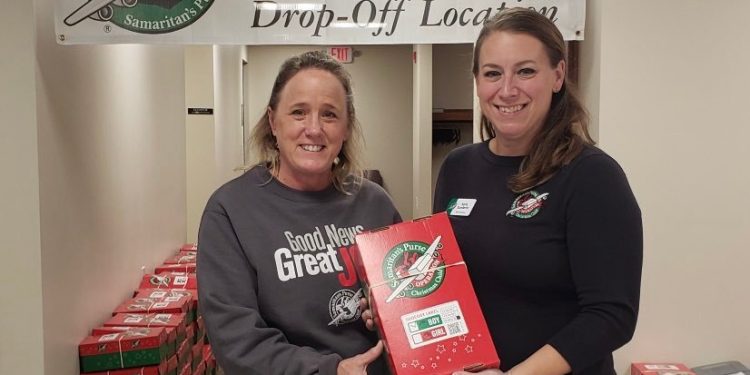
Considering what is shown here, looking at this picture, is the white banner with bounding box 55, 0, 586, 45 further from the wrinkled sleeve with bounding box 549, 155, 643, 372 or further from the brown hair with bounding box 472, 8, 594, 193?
the wrinkled sleeve with bounding box 549, 155, 643, 372

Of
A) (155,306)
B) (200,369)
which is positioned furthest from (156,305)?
(200,369)

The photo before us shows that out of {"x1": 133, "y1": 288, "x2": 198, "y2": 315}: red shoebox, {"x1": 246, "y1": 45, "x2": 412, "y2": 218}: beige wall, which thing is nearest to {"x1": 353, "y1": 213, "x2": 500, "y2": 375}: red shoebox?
{"x1": 133, "y1": 288, "x2": 198, "y2": 315}: red shoebox

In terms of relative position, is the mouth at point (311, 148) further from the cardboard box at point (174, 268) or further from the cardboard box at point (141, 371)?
the cardboard box at point (174, 268)

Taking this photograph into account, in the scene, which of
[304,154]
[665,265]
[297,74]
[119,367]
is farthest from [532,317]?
[119,367]

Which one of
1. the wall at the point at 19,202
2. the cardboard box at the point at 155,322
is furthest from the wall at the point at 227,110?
the wall at the point at 19,202

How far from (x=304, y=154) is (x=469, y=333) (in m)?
0.52

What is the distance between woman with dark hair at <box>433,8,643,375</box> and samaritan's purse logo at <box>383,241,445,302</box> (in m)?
0.12

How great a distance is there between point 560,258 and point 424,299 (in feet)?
0.91

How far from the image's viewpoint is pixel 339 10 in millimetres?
2133

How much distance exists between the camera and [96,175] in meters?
2.69

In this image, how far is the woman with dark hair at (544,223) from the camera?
1.21 m

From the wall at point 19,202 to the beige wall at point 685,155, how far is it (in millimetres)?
1848

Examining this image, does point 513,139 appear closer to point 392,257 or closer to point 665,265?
point 392,257

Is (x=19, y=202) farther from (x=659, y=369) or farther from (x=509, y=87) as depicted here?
(x=659, y=369)
